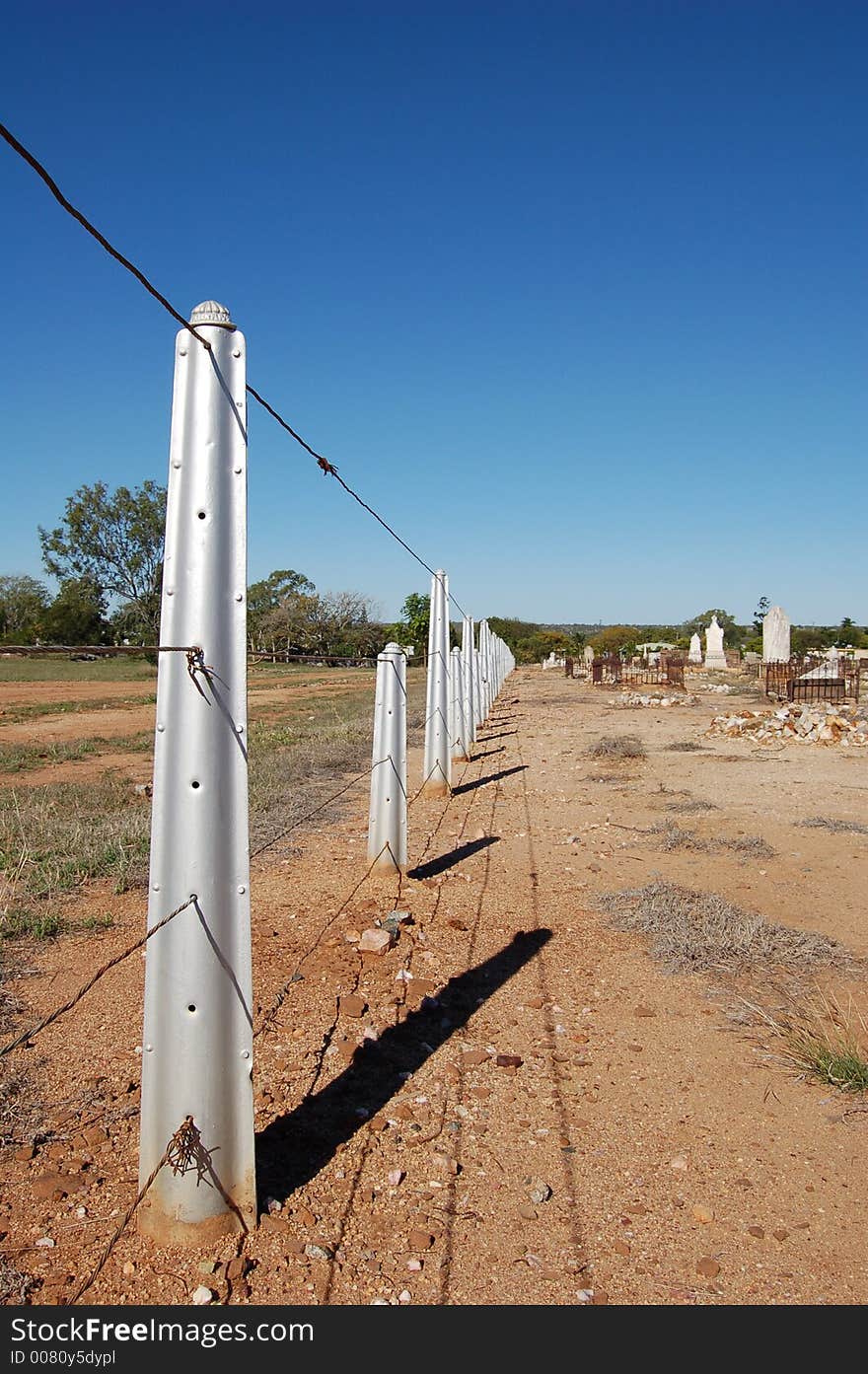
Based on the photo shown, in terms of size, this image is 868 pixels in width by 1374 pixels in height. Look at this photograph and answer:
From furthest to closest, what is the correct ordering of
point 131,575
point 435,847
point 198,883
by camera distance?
point 131,575 → point 435,847 → point 198,883

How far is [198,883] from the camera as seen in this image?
2.41 m

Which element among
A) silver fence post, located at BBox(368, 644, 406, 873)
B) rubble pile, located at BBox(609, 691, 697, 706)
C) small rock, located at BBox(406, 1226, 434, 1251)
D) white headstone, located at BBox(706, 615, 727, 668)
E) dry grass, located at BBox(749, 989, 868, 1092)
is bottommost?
small rock, located at BBox(406, 1226, 434, 1251)

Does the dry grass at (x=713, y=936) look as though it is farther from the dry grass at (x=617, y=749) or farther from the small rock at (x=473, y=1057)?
the dry grass at (x=617, y=749)

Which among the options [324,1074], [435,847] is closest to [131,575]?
[435,847]

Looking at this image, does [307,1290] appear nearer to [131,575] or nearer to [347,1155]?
[347,1155]

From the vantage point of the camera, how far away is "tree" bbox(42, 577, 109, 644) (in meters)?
42.3

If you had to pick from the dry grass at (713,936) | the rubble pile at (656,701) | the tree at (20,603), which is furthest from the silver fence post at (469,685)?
the tree at (20,603)

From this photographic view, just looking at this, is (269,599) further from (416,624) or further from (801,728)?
(801,728)

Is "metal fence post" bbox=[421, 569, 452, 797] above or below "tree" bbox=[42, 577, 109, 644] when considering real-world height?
below

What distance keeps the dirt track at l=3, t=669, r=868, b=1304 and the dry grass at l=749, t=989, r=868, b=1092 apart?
9 centimetres

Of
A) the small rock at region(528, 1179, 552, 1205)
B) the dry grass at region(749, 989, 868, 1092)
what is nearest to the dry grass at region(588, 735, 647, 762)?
the dry grass at region(749, 989, 868, 1092)

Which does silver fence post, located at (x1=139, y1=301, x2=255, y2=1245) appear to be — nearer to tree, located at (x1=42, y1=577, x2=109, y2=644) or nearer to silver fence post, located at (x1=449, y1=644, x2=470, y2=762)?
silver fence post, located at (x1=449, y1=644, x2=470, y2=762)

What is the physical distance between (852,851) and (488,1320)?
248 inches

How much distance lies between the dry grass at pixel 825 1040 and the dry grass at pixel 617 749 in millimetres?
9455
